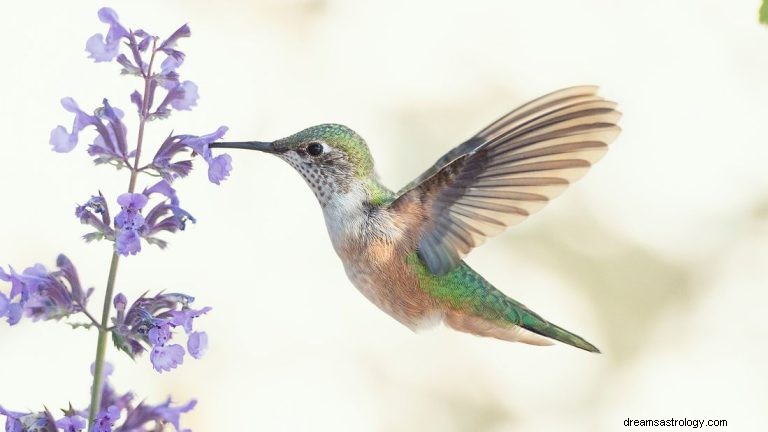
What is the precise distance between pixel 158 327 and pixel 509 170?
691mm

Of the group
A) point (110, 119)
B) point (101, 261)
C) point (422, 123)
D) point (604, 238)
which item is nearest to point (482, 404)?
point (604, 238)

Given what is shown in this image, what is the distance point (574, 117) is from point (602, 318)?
5.66ft

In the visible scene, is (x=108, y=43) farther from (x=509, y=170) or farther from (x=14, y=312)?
(x=509, y=170)

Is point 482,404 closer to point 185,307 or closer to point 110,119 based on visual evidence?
point 185,307

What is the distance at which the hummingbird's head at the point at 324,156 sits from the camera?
1978 mm

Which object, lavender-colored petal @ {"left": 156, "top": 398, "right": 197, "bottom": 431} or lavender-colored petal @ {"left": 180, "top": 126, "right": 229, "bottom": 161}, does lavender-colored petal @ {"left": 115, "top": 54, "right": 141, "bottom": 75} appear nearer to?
lavender-colored petal @ {"left": 180, "top": 126, "right": 229, "bottom": 161}

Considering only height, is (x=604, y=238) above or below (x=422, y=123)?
below

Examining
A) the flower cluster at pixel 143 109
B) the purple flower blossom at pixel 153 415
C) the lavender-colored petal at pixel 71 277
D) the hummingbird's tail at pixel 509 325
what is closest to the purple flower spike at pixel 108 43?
the flower cluster at pixel 143 109

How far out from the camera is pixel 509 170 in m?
1.88

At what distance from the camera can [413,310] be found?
2.09 meters

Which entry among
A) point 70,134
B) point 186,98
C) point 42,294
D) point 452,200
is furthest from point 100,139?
point 452,200

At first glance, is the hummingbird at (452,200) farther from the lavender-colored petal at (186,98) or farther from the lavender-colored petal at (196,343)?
the lavender-colored petal at (196,343)

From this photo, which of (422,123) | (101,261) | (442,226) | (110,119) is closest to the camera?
(110,119)

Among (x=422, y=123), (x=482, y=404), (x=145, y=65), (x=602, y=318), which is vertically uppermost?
(x=422, y=123)
